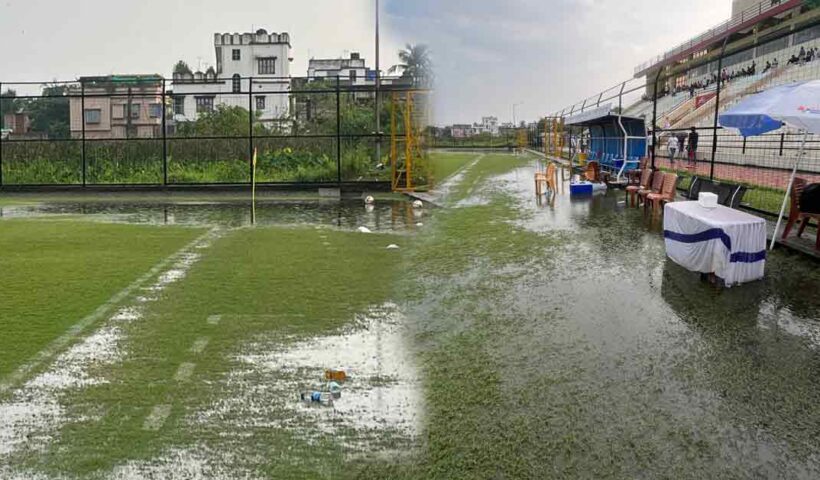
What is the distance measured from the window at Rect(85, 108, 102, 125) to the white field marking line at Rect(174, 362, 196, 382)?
18.3 m

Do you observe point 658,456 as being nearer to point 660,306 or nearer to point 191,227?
point 660,306

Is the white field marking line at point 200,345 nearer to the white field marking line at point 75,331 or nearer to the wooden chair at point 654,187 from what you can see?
the white field marking line at point 75,331

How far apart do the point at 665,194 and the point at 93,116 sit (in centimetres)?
1598

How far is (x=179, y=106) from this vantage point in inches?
836

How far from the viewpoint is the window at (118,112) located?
831 inches

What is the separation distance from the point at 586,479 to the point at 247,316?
12.0 ft

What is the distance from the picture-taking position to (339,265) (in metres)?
8.64

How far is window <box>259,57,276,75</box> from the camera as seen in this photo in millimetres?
70938

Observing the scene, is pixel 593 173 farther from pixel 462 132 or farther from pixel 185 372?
pixel 462 132

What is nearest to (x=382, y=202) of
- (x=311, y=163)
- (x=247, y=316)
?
(x=311, y=163)

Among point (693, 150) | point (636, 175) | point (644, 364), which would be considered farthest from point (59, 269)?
point (693, 150)

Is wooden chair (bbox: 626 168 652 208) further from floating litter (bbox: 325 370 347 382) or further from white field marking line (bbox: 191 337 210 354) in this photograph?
floating litter (bbox: 325 370 347 382)

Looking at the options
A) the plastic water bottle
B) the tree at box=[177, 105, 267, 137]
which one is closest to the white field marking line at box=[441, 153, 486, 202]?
the tree at box=[177, 105, 267, 137]

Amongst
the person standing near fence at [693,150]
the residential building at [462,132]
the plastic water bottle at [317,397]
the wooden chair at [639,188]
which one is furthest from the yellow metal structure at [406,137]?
the residential building at [462,132]
